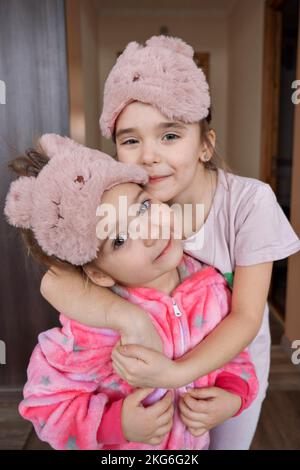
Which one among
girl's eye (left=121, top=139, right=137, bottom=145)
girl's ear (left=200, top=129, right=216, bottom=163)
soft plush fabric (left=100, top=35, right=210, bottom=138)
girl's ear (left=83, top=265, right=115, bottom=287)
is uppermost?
soft plush fabric (left=100, top=35, right=210, bottom=138)

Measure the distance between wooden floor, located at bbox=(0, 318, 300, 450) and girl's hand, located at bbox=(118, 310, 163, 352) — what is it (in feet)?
3.80

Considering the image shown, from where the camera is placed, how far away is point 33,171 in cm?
49

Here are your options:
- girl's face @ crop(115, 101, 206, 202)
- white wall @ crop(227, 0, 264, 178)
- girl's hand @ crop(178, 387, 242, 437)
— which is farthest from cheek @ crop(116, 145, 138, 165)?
white wall @ crop(227, 0, 264, 178)

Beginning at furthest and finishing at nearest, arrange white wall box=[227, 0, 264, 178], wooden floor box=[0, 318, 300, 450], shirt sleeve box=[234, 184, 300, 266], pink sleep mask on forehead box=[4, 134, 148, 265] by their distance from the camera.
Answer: white wall box=[227, 0, 264, 178] < wooden floor box=[0, 318, 300, 450] < shirt sleeve box=[234, 184, 300, 266] < pink sleep mask on forehead box=[4, 134, 148, 265]

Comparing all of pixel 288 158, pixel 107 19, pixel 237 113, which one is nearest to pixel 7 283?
pixel 288 158

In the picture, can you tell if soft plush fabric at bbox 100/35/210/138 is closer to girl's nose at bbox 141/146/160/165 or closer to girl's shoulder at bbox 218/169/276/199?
girl's nose at bbox 141/146/160/165

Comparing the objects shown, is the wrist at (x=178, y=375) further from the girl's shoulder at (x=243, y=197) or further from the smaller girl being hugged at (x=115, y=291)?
the girl's shoulder at (x=243, y=197)

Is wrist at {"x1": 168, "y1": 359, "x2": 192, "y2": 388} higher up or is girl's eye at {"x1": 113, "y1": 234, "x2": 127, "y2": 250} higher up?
girl's eye at {"x1": 113, "y1": 234, "x2": 127, "y2": 250}

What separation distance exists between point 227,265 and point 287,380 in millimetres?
1468

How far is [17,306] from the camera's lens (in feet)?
5.39

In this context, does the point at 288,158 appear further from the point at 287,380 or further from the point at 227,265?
the point at 227,265

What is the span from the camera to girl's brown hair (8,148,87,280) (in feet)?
1.62

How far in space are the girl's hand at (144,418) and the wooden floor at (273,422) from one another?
1086mm

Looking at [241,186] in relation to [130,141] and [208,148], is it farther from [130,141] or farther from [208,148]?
[130,141]
